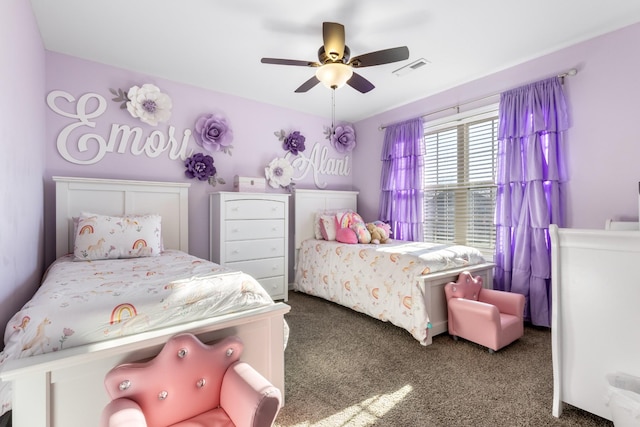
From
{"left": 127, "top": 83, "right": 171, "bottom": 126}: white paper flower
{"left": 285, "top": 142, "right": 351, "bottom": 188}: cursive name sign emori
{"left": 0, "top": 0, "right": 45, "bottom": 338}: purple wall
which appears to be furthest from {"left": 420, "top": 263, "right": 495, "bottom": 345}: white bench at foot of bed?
{"left": 127, "top": 83, "right": 171, "bottom": 126}: white paper flower

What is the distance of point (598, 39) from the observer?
7.93 feet

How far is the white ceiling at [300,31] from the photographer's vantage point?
209cm

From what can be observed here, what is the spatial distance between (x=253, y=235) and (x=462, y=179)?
2412 mm

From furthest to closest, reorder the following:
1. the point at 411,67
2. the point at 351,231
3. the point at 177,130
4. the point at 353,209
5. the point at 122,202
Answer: the point at 353,209 → the point at 351,231 → the point at 177,130 → the point at 411,67 → the point at 122,202

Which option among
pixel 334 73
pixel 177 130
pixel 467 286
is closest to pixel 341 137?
pixel 177 130

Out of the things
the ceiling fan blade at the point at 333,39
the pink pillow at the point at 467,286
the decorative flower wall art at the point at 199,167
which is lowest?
the pink pillow at the point at 467,286

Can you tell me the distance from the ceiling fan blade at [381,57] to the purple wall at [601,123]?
5.20 ft

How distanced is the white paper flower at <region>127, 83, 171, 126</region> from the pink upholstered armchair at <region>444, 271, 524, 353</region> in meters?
3.17

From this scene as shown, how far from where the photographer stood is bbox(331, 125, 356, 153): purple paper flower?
14.9ft

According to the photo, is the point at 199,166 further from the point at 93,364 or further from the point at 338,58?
the point at 93,364

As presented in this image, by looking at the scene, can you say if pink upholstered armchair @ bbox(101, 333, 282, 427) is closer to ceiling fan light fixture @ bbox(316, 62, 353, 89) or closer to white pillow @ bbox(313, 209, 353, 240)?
ceiling fan light fixture @ bbox(316, 62, 353, 89)

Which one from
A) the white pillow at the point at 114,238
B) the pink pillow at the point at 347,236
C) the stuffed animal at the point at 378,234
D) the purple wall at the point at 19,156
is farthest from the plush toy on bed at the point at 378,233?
the purple wall at the point at 19,156

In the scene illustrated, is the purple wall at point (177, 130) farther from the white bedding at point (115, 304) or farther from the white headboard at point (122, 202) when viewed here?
the white bedding at point (115, 304)

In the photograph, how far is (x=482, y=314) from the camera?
2211mm
